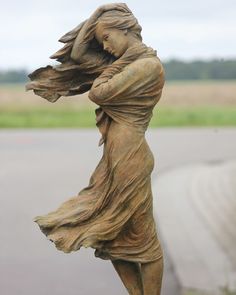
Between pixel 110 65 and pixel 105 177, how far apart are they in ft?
1.77

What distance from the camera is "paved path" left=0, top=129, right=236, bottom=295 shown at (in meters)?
5.76

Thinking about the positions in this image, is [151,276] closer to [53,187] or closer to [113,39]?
[113,39]

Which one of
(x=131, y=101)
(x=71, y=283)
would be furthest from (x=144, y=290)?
(x=71, y=283)

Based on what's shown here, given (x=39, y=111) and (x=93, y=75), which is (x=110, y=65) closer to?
(x=93, y=75)

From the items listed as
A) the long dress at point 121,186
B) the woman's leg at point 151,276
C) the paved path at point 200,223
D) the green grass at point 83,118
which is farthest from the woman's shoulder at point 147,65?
the green grass at point 83,118

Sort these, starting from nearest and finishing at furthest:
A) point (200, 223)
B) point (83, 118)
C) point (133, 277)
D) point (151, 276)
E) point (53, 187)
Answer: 1. point (151, 276)
2. point (133, 277)
3. point (200, 223)
4. point (53, 187)
5. point (83, 118)

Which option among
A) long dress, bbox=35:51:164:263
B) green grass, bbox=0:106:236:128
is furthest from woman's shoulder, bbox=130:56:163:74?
green grass, bbox=0:106:236:128

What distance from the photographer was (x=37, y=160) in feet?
42.7

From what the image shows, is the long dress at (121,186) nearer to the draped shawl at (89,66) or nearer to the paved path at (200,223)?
the draped shawl at (89,66)

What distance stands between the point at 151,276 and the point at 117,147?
0.67 metres

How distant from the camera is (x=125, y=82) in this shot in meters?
3.13

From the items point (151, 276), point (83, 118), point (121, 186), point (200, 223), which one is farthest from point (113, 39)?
point (83, 118)

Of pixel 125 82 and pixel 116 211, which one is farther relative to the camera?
pixel 116 211

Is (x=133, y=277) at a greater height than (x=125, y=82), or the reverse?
(x=125, y=82)
